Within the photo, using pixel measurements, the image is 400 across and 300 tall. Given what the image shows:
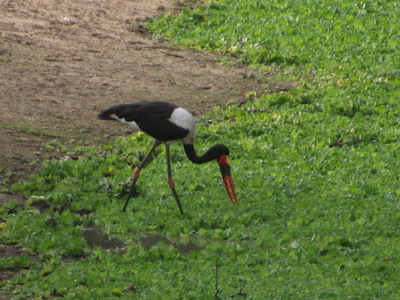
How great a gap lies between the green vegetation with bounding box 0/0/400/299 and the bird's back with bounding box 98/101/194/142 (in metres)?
0.58

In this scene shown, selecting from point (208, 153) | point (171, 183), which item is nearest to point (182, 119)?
point (208, 153)

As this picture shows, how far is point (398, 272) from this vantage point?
25.7ft

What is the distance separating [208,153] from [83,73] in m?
4.32

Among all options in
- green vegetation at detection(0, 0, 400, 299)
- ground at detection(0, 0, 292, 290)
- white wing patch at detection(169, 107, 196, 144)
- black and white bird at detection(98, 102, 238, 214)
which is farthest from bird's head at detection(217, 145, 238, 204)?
ground at detection(0, 0, 292, 290)

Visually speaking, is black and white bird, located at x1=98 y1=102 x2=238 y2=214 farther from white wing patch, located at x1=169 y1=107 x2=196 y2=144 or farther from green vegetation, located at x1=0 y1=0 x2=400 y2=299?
green vegetation, located at x1=0 y1=0 x2=400 y2=299

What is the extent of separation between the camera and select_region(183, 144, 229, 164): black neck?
9.70m

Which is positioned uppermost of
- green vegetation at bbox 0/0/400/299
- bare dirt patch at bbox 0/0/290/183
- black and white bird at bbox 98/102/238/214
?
black and white bird at bbox 98/102/238/214

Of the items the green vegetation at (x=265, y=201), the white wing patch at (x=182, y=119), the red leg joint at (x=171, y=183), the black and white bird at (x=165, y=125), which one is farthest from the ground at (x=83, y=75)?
the white wing patch at (x=182, y=119)

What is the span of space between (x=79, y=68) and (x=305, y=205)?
5.27 m

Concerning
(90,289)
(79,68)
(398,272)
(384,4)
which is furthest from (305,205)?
(384,4)

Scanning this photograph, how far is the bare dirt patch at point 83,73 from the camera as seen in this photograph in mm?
11648

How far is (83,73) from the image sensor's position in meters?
13.7

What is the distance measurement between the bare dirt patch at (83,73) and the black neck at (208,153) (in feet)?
5.34

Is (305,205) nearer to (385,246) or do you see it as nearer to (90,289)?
(385,246)
